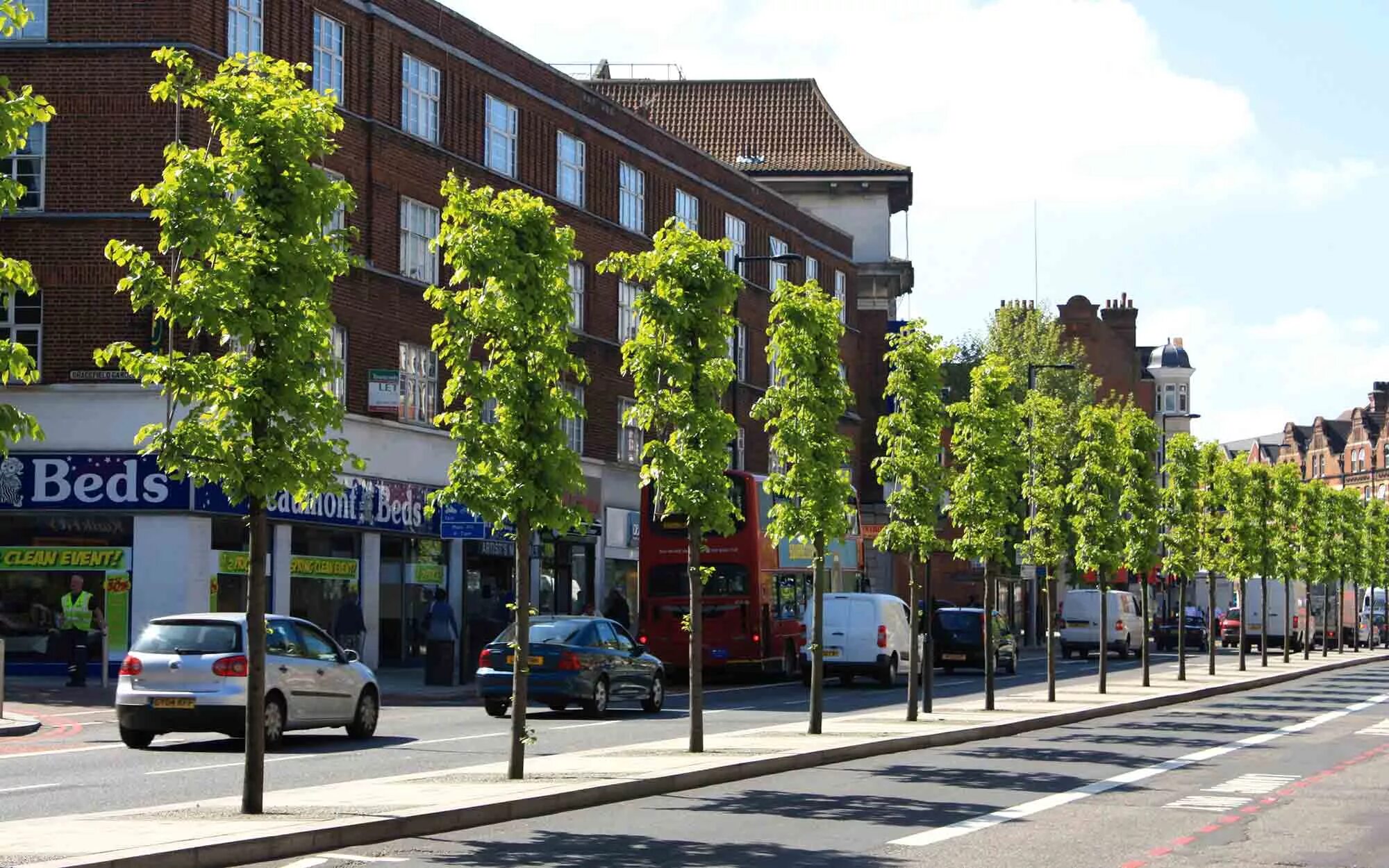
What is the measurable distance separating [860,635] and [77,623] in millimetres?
15086

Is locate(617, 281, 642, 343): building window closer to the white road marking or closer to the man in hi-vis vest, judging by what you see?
the man in hi-vis vest

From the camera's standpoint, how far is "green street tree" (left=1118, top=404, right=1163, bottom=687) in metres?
43.0

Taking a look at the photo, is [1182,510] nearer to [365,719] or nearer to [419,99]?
[419,99]

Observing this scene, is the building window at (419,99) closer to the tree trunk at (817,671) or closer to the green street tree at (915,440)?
the green street tree at (915,440)

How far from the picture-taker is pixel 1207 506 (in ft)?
177

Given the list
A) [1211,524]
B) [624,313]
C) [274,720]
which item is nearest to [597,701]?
[274,720]

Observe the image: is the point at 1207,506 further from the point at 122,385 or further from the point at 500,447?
the point at 500,447

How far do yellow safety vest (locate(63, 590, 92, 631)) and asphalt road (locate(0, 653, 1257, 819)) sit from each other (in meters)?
5.08

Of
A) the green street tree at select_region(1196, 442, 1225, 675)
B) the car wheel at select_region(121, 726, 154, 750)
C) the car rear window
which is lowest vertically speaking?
the car wheel at select_region(121, 726, 154, 750)

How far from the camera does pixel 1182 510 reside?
47188mm

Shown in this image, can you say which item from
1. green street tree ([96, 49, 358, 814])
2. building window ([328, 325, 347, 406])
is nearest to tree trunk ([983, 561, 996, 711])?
building window ([328, 325, 347, 406])

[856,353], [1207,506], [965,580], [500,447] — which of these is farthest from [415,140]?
[965,580]

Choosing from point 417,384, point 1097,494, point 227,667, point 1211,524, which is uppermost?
point 417,384

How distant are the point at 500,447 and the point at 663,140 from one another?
4071 centimetres
